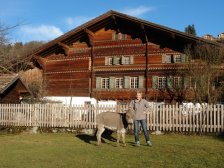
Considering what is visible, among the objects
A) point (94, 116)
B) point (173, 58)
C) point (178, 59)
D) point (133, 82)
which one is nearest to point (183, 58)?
point (178, 59)

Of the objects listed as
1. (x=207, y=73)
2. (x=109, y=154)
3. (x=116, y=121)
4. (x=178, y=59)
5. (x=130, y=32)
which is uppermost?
(x=130, y=32)

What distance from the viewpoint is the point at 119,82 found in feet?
111

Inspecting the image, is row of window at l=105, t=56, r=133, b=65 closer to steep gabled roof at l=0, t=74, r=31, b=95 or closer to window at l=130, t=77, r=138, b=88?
window at l=130, t=77, r=138, b=88

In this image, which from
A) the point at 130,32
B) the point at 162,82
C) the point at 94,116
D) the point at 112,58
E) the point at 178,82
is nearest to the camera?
the point at 94,116

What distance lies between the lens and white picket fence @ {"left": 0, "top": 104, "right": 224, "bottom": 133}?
17.8m

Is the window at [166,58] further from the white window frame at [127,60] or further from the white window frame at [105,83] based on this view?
the white window frame at [105,83]

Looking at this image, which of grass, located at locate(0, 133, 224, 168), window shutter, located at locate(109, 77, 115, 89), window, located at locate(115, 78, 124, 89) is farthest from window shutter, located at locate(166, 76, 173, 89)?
grass, located at locate(0, 133, 224, 168)

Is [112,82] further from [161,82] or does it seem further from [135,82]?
[161,82]

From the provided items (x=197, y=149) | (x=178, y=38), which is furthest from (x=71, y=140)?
(x=178, y=38)

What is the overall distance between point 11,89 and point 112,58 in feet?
40.1

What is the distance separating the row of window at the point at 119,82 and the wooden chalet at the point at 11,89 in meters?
9.84

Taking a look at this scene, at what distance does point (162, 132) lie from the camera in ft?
61.0

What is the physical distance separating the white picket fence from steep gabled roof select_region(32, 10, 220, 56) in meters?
10.9

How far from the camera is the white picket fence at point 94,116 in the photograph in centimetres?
1780
